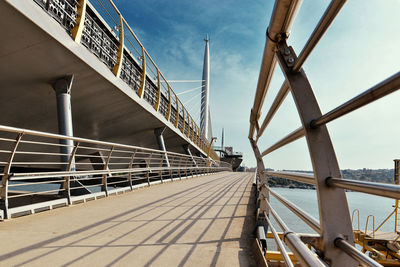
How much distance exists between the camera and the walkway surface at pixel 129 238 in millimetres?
1881

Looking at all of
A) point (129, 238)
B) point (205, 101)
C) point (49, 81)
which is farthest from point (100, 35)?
point (205, 101)

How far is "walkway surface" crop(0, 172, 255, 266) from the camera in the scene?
6.17 ft

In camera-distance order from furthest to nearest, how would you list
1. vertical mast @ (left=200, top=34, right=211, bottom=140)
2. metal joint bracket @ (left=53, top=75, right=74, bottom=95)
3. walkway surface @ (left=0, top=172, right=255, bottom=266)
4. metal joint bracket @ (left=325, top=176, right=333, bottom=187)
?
vertical mast @ (left=200, top=34, right=211, bottom=140)
metal joint bracket @ (left=53, top=75, right=74, bottom=95)
walkway surface @ (left=0, top=172, right=255, bottom=266)
metal joint bracket @ (left=325, top=176, right=333, bottom=187)

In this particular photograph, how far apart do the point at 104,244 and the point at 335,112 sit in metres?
2.19

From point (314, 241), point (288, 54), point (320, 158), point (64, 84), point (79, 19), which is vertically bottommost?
point (314, 241)

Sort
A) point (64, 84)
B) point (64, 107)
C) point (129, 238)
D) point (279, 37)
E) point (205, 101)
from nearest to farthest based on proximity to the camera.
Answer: point (279, 37)
point (129, 238)
point (64, 107)
point (64, 84)
point (205, 101)

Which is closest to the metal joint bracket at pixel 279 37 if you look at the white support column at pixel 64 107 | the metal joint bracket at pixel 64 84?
the white support column at pixel 64 107

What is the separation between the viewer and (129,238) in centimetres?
241

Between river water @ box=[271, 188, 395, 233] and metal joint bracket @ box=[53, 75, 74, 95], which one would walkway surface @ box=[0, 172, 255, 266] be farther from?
metal joint bracket @ box=[53, 75, 74, 95]

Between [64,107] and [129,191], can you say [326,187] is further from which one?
[64,107]

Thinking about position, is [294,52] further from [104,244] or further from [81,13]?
[81,13]

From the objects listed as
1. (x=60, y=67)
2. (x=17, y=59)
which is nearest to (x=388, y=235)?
(x=60, y=67)

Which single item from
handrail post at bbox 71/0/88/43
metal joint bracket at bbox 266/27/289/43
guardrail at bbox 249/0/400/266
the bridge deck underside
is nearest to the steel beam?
guardrail at bbox 249/0/400/266

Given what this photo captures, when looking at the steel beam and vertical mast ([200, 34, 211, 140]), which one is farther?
vertical mast ([200, 34, 211, 140])
